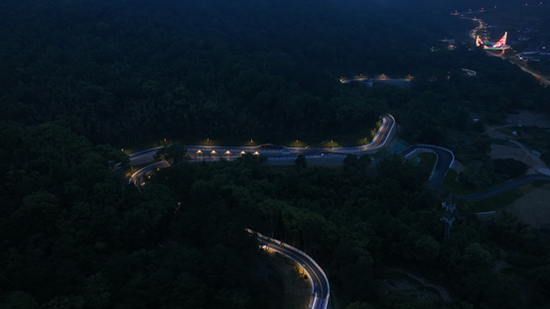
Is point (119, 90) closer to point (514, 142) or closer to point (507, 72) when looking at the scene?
point (514, 142)

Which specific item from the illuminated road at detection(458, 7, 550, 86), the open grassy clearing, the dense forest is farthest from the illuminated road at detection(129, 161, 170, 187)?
the illuminated road at detection(458, 7, 550, 86)

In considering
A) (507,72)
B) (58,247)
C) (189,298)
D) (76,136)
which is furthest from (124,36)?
(507,72)

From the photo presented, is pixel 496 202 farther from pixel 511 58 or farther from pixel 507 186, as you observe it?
pixel 511 58

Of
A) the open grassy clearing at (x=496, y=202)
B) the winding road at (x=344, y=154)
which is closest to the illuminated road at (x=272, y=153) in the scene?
the winding road at (x=344, y=154)

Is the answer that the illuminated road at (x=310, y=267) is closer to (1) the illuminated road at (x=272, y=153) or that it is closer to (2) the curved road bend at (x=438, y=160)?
(1) the illuminated road at (x=272, y=153)

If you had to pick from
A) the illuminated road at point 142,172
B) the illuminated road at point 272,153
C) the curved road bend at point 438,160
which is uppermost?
the illuminated road at point 142,172

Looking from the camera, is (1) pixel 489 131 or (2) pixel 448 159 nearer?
(2) pixel 448 159

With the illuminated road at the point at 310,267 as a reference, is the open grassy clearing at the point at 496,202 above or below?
below

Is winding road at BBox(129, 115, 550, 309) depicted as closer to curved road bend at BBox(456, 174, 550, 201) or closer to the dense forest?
curved road bend at BBox(456, 174, 550, 201)
